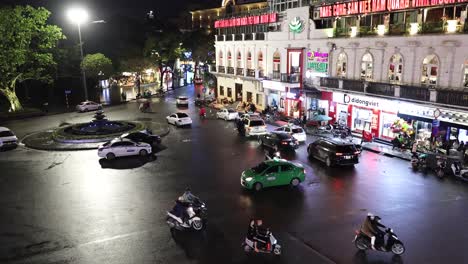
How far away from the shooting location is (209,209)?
18750 millimetres

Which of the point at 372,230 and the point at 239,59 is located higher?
the point at 239,59

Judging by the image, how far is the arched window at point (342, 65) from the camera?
36269mm

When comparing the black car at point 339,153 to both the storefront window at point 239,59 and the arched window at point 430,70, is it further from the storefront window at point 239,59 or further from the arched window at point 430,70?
the storefront window at point 239,59

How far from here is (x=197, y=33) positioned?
276 feet

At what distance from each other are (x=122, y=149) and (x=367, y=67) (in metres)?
21.2

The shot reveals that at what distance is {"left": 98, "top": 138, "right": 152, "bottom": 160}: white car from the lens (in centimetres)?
2788

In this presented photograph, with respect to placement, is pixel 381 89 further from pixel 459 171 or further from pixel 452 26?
pixel 459 171

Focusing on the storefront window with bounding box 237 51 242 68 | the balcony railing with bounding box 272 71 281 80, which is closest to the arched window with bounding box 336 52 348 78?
the balcony railing with bounding box 272 71 281 80

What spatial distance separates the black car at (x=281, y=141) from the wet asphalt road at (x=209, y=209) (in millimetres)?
979

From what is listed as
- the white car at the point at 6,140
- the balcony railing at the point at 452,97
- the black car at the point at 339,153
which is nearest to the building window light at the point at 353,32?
the balcony railing at the point at 452,97

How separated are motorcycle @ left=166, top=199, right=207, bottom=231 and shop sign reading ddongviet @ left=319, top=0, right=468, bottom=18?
69.5ft

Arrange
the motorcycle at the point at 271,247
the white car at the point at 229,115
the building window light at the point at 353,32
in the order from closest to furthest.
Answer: the motorcycle at the point at 271,247, the building window light at the point at 353,32, the white car at the point at 229,115

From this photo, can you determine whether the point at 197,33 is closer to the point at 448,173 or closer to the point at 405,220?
the point at 448,173

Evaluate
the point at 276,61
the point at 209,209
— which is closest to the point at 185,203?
the point at 209,209
